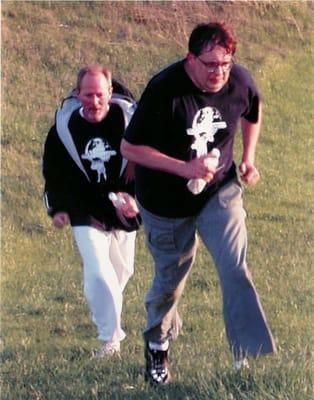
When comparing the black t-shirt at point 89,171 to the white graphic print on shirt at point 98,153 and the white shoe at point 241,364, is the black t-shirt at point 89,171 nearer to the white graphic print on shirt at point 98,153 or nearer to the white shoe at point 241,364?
the white graphic print on shirt at point 98,153

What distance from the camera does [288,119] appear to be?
16.6 meters

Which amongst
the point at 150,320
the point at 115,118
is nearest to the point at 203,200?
the point at 150,320

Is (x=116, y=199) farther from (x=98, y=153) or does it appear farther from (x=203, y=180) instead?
(x=203, y=180)

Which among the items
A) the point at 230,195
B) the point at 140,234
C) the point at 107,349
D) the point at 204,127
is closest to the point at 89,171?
the point at 107,349

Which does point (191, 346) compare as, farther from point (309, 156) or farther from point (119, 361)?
point (309, 156)

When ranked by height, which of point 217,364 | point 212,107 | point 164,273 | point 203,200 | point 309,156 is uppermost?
point 212,107

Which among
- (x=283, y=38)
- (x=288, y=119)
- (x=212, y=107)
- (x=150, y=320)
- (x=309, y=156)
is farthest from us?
(x=283, y=38)

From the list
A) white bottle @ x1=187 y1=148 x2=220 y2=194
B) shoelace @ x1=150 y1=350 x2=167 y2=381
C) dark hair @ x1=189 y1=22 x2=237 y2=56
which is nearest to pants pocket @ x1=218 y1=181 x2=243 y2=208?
white bottle @ x1=187 y1=148 x2=220 y2=194

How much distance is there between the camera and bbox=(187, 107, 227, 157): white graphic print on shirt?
18.0 ft

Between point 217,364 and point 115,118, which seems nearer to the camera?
point 217,364

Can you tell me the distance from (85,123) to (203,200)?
4.68 ft

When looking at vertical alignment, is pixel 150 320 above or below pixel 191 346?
above

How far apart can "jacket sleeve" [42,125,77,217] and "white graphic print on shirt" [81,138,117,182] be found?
144mm

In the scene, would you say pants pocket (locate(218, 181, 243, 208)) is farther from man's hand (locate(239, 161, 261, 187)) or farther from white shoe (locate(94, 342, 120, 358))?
white shoe (locate(94, 342, 120, 358))
